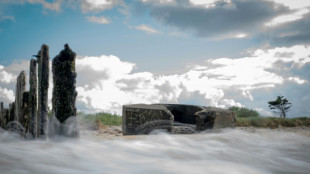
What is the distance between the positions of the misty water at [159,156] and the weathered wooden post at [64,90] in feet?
1.61

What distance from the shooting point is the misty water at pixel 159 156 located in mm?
4289

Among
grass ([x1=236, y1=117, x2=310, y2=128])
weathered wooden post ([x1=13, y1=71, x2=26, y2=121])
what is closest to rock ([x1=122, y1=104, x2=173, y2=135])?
weathered wooden post ([x1=13, y1=71, x2=26, y2=121])

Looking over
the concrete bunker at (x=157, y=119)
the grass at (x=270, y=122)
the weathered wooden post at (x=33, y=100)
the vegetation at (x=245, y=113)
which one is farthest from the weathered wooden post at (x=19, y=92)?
the vegetation at (x=245, y=113)

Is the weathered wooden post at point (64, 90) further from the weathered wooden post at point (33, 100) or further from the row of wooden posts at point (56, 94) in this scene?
the weathered wooden post at point (33, 100)

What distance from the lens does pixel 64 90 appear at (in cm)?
709

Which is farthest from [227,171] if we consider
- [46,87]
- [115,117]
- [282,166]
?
[115,117]

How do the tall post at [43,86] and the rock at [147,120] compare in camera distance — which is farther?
the rock at [147,120]

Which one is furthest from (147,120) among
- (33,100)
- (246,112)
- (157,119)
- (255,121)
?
(246,112)

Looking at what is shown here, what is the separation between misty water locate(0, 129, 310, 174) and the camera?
169 inches

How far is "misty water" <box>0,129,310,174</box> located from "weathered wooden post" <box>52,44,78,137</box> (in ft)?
1.61

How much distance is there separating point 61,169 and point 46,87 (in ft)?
12.5

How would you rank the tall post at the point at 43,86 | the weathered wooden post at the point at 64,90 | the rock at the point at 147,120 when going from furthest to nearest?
the rock at the point at 147,120 → the tall post at the point at 43,86 → the weathered wooden post at the point at 64,90

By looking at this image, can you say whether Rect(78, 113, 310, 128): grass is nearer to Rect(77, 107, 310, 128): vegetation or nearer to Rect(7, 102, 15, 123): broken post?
Rect(77, 107, 310, 128): vegetation

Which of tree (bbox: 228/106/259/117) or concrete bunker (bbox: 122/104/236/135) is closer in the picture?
concrete bunker (bbox: 122/104/236/135)
